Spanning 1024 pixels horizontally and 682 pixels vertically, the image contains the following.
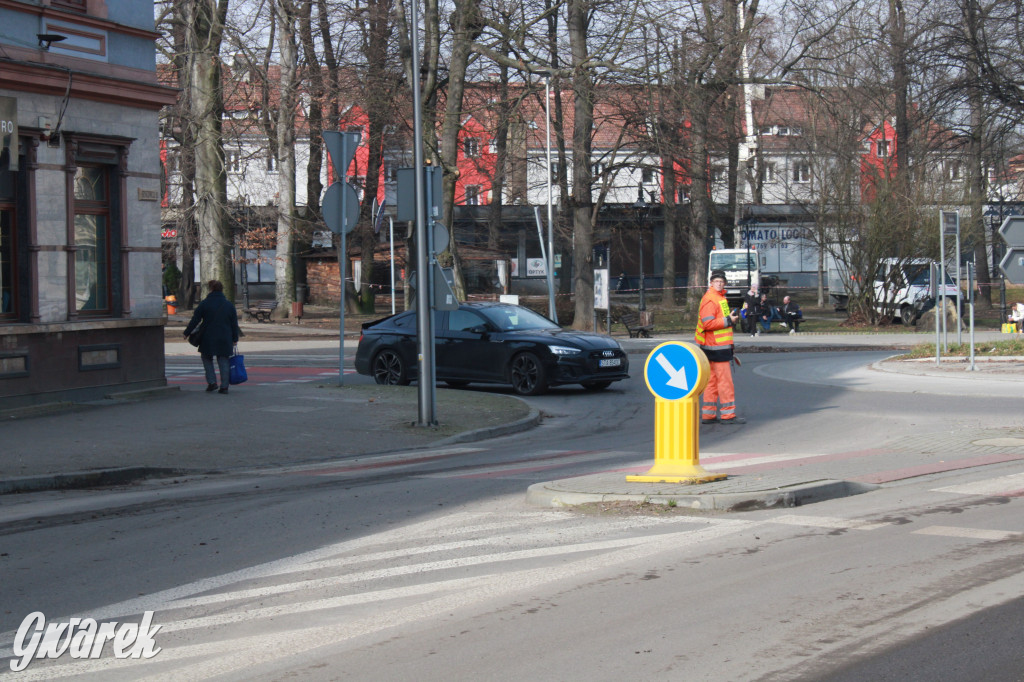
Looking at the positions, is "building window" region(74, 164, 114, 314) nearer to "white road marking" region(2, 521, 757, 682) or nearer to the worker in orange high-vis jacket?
the worker in orange high-vis jacket

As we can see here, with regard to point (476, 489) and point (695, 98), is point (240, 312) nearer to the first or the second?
point (695, 98)

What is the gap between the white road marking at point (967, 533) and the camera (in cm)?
723

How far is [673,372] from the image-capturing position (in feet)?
29.3

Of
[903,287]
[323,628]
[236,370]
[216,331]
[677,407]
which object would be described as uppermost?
[903,287]

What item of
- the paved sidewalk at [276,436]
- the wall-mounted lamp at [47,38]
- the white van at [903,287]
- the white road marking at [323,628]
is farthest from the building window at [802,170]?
the white road marking at [323,628]

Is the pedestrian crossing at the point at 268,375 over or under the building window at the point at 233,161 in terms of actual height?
under

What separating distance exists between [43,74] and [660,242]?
5663 cm

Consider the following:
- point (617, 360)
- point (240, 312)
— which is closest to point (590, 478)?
point (617, 360)

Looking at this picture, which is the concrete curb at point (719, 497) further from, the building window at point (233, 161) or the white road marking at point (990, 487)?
the building window at point (233, 161)

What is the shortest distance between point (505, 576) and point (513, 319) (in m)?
Result: 12.7

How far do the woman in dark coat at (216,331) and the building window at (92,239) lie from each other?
1.61 metres

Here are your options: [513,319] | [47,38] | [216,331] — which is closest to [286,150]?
[513,319]

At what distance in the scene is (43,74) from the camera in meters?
14.5

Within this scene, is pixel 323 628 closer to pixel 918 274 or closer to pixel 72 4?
pixel 72 4
